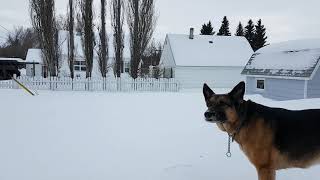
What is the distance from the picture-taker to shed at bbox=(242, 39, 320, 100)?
722 inches

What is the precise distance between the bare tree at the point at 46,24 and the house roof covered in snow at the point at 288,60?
1650 cm

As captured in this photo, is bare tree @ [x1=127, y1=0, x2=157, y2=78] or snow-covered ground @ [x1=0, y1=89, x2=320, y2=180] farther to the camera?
bare tree @ [x1=127, y1=0, x2=157, y2=78]

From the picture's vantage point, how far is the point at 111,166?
18.6ft

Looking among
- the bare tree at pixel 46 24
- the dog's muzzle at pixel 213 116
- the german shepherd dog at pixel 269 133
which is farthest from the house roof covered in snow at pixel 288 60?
the bare tree at pixel 46 24

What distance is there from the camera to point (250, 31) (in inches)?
2295

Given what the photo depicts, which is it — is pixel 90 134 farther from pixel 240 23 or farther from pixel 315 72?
pixel 240 23

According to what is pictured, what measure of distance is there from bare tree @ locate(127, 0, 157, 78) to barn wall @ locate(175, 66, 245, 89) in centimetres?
504

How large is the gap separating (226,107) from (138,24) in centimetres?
2719

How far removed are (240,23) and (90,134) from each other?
57.2 metres

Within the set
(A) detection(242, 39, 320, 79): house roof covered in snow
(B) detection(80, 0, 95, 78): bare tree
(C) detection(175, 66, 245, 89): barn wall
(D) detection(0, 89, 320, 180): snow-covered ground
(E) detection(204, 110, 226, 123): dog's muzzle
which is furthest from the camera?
(C) detection(175, 66, 245, 89): barn wall

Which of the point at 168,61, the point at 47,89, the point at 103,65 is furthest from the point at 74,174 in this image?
the point at 168,61

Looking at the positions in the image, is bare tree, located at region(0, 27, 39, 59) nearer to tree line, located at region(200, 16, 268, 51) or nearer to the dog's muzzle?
tree line, located at region(200, 16, 268, 51)

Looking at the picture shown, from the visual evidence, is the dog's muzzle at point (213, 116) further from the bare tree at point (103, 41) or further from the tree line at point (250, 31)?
the tree line at point (250, 31)

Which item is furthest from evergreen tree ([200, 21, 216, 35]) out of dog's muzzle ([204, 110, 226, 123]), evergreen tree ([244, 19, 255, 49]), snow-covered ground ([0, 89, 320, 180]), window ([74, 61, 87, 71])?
dog's muzzle ([204, 110, 226, 123])
